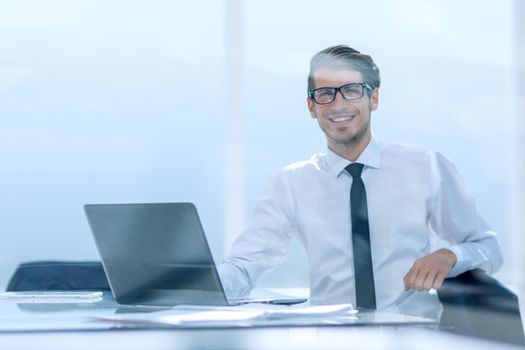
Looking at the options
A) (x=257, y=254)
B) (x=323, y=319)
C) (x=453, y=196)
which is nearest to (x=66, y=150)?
(x=257, y=254)

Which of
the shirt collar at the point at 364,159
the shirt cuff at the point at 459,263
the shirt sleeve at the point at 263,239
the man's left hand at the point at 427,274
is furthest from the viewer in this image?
the shirt collar at the point at 364,159

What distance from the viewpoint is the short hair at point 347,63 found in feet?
8.42

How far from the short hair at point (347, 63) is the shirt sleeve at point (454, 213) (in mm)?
347

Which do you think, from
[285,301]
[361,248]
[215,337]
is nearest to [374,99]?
[361,248]

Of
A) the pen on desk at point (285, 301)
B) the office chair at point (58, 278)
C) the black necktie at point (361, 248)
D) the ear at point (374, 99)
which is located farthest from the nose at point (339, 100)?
the pen on desk at point (285, 301)

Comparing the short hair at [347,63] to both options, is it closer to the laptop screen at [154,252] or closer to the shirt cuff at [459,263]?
the shirt cuff at [459,263]

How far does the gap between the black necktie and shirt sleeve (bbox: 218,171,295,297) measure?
219 mm

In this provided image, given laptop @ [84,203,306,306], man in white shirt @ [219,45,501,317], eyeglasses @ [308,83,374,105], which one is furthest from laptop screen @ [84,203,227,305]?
eyeglasses @ [308,83,374,105]

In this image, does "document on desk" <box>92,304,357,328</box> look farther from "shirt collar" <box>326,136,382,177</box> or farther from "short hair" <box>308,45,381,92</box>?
"short hair" <box>308,45,381,92</box>

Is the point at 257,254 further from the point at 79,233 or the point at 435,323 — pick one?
the point at 79,233

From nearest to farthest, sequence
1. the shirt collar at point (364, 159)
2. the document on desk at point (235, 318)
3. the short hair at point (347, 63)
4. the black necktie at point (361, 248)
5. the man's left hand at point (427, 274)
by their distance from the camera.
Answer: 1. the document on desk at point (235, 318)
2. the man's left hand at point (427, 274)
3. the black necktie at point (361, 248)
4. the shirt collar at point (364, 159)
5. the short hair at point (347, 63)

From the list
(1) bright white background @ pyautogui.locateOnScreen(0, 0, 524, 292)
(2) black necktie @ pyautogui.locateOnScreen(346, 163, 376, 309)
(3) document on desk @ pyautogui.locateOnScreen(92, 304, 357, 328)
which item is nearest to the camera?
(3) document on desk @ pyautogui.locateOnScreen(92, 304, 357, 328)

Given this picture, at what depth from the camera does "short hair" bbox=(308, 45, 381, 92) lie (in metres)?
Answer: 2.57

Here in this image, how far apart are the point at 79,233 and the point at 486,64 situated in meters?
2.29
